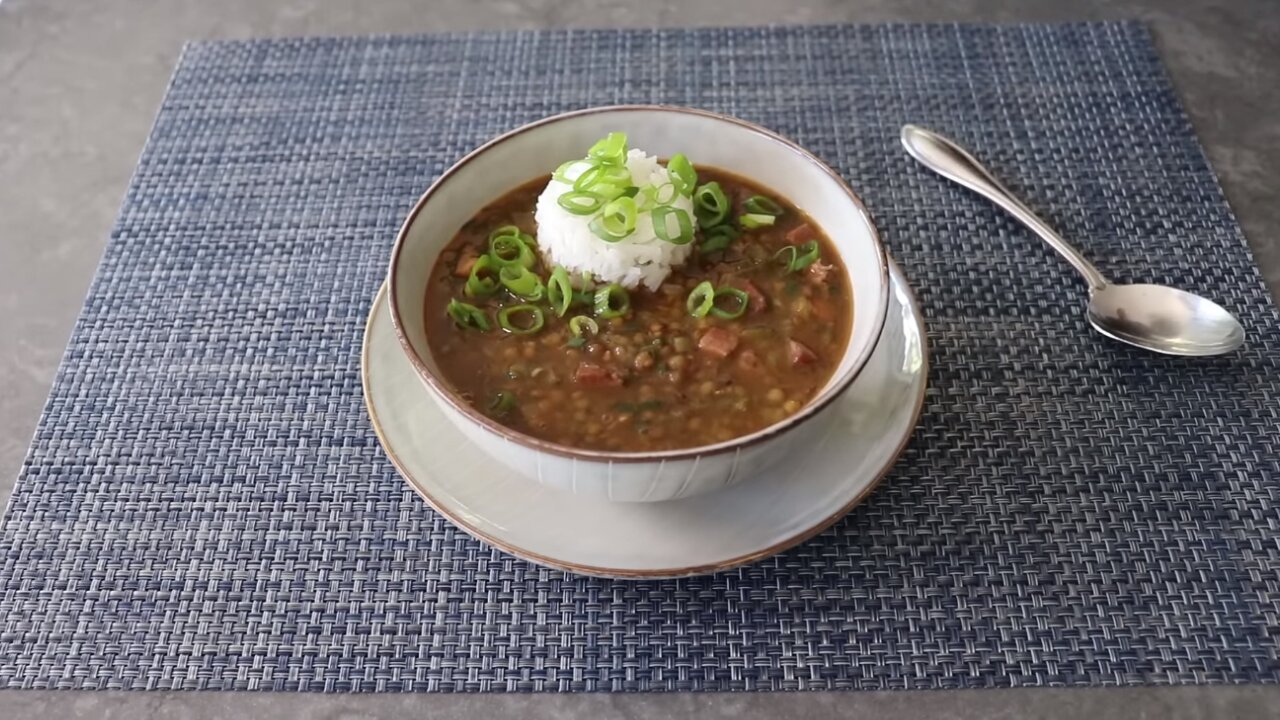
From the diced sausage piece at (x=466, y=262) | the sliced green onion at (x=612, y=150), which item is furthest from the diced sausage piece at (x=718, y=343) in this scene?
the diced sausage piece at (x=466, y=262)

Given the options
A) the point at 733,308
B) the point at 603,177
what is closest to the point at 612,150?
the point at 603,177

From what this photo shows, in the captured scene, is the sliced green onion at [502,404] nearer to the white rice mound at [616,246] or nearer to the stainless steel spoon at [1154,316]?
the white rice mound at [616,246]

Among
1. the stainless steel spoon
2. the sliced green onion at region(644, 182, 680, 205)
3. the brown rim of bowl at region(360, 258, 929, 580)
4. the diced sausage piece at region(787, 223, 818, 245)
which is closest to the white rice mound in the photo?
the sliced green onion at region(644, 182, 680, 205)

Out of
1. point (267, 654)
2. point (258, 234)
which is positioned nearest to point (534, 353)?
point (267, 654)

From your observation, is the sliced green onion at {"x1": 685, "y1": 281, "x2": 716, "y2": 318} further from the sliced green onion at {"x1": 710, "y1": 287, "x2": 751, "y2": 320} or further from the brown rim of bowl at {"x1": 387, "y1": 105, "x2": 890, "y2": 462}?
the brown rim of bowl at {"x1": 387, "y1": 105, "x2": 890, "y2": 462}

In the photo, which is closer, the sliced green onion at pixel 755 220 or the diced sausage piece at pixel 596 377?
the diced sausage piece at pixel 596 377

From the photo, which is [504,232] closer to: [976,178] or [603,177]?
[603,177]

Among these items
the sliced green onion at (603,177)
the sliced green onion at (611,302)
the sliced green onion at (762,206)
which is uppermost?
the sliced green onion at (603,177)

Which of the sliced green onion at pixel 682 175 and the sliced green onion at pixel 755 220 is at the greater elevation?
the sliced green onion at pixel 682 175
